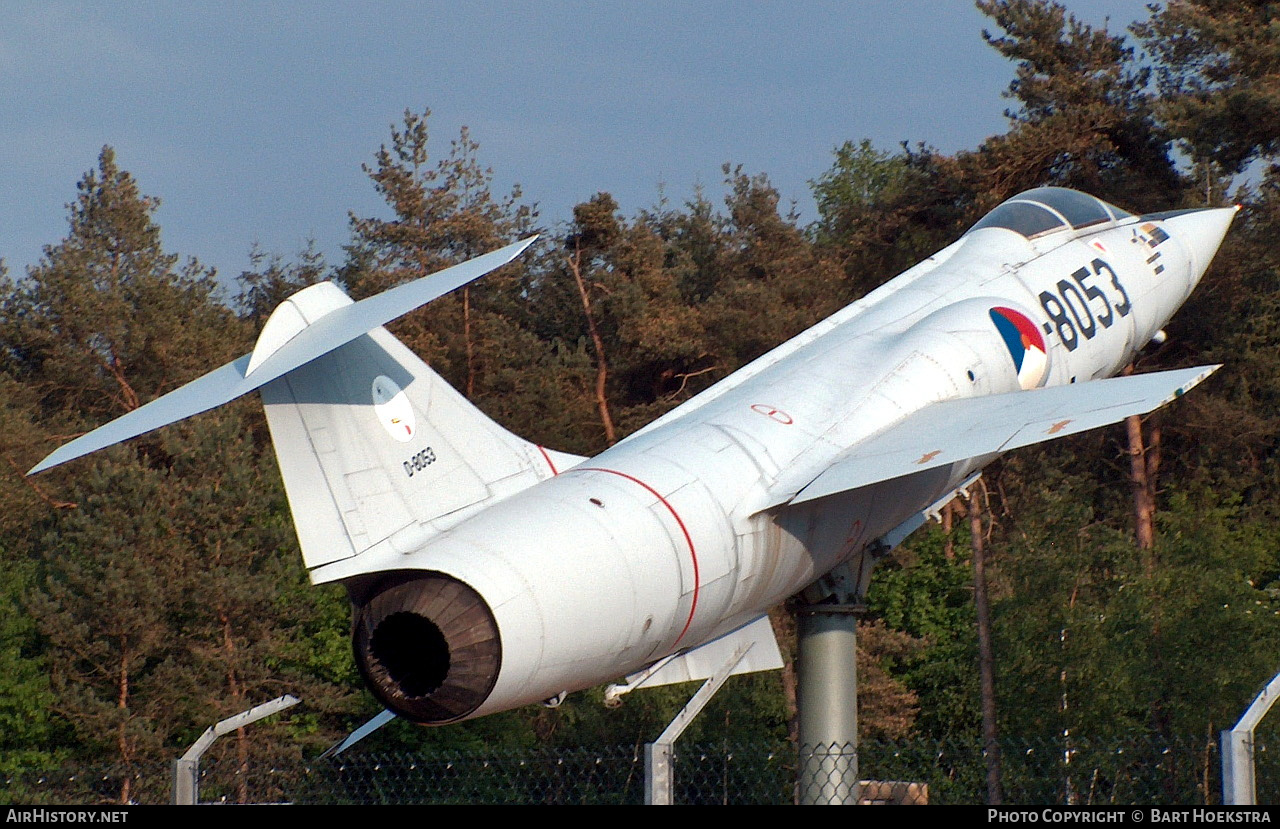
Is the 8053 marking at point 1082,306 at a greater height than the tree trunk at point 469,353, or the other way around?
the tree trunk at point 469,353

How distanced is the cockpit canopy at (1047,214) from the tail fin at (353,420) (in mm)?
6197

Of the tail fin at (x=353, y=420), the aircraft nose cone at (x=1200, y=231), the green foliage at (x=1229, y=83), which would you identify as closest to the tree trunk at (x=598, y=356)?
the green foliage at (x=1229, y=83)

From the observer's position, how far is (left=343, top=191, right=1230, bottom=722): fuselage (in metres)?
7.17

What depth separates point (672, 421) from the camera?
9.30 m

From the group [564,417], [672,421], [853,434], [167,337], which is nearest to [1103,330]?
[853,434]

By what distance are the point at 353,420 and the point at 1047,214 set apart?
23.8 ft

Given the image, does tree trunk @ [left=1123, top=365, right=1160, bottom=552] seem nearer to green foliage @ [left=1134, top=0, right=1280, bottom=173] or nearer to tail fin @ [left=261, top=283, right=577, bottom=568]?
green foliage @ [left=1134, top=0, right=1280, bottom=173]

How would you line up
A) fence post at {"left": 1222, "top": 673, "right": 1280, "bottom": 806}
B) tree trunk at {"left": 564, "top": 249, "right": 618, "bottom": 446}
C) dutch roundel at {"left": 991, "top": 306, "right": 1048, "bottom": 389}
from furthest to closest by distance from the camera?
tree trunk at {"left": 564, "top": 249, "right": 618, "bottom": 446} < dutch roundel at {"left": 991, "top": 306, "right": 1048, "bottom": 389} < fence post at {"left": 1222, "top": 673, "right": 1280, "bottom": 806}

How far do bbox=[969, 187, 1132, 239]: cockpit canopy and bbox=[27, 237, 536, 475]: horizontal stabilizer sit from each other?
22.0ft

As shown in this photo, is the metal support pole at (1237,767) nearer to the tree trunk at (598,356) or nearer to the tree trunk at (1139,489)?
the tree trunk at (1139,489)

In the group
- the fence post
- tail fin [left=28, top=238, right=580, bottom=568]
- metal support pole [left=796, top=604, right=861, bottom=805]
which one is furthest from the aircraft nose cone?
the fence post

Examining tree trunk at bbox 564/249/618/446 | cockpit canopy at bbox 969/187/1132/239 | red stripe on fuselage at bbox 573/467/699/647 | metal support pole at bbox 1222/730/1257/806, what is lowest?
metal support pole at bbox 1222/730/1257/806

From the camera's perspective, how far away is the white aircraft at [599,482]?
23.2 ft

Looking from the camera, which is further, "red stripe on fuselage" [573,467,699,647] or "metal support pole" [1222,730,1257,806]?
"red stripe on fuselage" [573,467,699,647]
